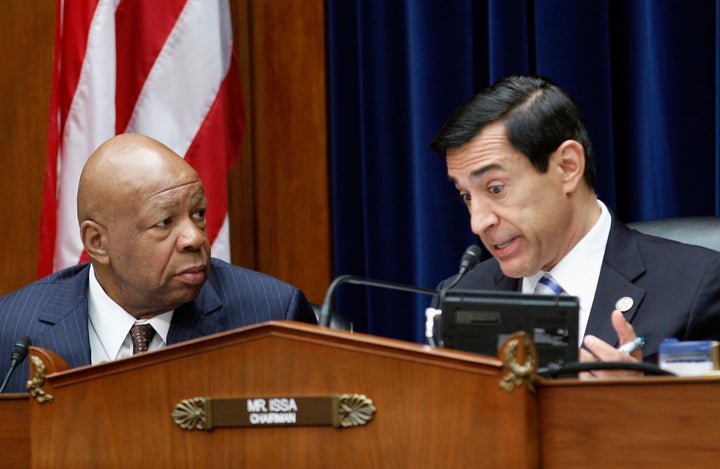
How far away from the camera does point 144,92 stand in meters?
3.56

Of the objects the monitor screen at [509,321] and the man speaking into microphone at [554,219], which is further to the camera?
the man speaking into microphone at [554,219]

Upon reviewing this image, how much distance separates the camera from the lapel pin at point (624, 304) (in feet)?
7.94

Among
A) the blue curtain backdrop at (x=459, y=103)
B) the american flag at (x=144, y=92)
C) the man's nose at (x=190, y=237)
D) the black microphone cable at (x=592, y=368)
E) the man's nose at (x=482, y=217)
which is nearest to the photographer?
the black microphone cable at (x=592, y=368)

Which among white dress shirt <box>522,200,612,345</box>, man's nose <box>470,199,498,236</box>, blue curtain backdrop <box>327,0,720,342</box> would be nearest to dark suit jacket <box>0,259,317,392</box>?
man's nose <box>470,199,498,236</box>

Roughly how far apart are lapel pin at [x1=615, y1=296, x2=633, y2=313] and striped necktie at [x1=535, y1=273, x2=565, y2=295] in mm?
148

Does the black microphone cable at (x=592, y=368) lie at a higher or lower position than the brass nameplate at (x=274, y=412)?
higher

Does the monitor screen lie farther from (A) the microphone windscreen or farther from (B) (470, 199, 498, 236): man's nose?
(B) (470, 199, 498, 236): man's nose

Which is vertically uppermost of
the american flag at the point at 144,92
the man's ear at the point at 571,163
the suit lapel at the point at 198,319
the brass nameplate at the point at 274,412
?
the american flag at the point at 144,92

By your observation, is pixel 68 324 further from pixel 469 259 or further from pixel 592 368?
pixel 592 368

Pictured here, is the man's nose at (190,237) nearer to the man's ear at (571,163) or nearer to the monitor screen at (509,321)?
the man's ear at (571,163)

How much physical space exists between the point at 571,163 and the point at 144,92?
159 centimetres

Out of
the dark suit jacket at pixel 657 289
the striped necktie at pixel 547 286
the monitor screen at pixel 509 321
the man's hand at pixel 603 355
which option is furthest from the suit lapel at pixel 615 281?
the monitor screen at pixel 509 321

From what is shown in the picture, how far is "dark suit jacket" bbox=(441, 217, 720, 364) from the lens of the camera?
236 centimetres

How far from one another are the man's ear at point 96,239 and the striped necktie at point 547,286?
104cm
